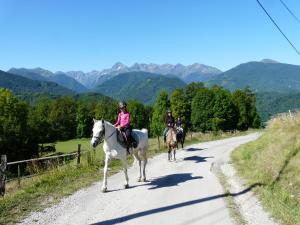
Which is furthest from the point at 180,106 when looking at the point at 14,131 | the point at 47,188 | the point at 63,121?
the point at 47,188

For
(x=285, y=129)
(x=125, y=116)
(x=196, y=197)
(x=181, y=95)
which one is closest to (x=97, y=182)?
(x=125, y=116)

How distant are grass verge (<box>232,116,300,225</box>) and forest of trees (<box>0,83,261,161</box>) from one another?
22.6 metres

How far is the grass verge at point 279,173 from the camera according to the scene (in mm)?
11583

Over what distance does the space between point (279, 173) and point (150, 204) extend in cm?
649

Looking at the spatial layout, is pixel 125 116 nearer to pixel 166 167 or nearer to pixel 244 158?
pixel 166 167

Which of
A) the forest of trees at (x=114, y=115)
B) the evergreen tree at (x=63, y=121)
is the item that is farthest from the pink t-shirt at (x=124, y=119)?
the evergreen tree at (x=63, y=121)

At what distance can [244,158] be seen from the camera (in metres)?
23.0

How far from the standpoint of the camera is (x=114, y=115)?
5084 inches

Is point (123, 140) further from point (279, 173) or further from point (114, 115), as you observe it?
point (114, 115)

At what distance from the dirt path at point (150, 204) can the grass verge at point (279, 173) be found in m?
1.33

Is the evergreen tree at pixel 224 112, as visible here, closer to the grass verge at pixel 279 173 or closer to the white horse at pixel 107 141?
the grass verge at pixel 279 173

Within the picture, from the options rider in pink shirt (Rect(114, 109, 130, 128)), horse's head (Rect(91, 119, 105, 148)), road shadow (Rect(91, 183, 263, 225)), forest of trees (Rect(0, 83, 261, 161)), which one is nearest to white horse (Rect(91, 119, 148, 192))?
horse's head (Rect(91, 119, 105, 148))

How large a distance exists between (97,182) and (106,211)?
17.4 ft

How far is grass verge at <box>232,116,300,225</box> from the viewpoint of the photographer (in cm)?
1158
